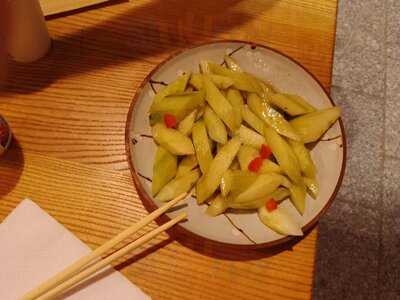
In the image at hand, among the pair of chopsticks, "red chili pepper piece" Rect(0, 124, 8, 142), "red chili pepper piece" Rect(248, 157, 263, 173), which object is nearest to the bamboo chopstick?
the pair of chopsticks

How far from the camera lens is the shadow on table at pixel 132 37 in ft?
2.96

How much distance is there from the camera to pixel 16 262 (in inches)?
27.6

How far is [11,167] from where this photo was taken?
2.64ft

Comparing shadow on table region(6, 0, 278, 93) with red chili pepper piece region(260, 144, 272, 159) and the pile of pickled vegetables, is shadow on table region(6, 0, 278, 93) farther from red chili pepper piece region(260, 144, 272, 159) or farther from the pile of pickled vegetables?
red chili pepper piece region(260, 144, 272, 159)

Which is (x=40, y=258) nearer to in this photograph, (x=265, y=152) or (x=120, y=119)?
(x=120, y=119)

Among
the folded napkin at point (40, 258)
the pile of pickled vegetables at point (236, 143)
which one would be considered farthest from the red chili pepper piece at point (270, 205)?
the folded napkin at point (40, 258)

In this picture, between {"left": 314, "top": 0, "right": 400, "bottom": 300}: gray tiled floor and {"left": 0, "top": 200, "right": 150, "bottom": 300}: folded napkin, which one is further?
{"left": 314, "top": 0, "right": 400, "bottom": 300}: gray tiled floor

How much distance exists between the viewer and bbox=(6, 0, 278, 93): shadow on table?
2.96ft

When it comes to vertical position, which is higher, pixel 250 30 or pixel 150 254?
pixel 250 30

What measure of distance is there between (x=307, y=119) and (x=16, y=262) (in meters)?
0.53

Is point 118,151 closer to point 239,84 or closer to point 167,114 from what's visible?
point 167,114

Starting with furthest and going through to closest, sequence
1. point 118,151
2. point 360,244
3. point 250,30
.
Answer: point 360,244, point 250,30, point 118,151

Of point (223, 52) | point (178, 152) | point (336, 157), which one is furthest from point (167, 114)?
point (336, 157)

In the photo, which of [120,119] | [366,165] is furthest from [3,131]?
[366,165]
